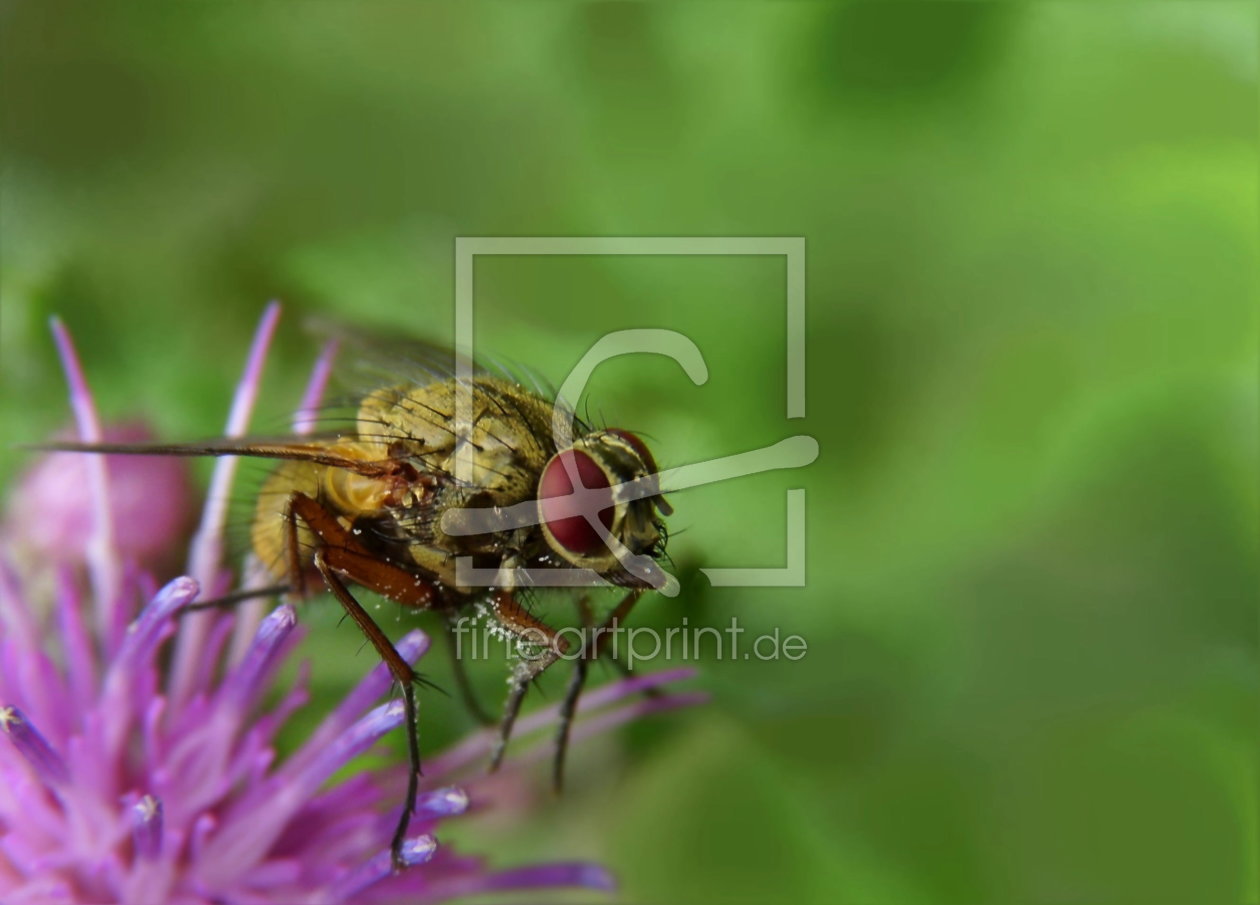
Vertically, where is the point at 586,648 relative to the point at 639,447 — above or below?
below

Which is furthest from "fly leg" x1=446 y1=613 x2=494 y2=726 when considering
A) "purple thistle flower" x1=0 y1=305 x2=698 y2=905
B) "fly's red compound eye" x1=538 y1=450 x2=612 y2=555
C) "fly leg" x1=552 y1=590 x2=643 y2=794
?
"fly's red compound eye" x1=538 y1=450 x2=612 y2=555

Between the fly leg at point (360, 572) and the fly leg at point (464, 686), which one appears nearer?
the fly leg at point (360, 572)

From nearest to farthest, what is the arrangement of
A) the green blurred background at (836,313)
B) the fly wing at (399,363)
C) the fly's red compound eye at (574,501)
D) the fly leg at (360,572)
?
the fly's red compound eye at (574,501) < the fly leg at (360,572) < the fly wing at (399,363) < the green blurred background at (836,313)

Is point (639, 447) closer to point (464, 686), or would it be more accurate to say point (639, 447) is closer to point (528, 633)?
point (528, 633)

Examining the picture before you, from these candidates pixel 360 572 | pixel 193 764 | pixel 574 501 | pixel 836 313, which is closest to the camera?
pixel 574 501

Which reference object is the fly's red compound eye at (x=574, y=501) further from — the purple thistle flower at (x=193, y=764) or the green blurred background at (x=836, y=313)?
the green blurred background at (x=836, y=313)

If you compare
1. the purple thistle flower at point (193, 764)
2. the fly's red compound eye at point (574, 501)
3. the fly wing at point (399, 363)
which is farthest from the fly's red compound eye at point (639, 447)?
the purple thistle flower at point (193, 764)

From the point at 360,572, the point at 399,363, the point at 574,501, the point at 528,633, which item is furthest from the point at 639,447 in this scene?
the point at 399,363

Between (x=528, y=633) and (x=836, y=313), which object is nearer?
(x=528, y=633)
